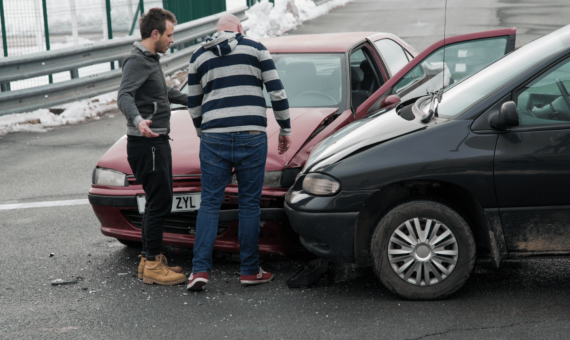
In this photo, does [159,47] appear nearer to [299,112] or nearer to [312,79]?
[299,112]

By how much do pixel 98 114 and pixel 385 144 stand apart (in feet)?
25.2

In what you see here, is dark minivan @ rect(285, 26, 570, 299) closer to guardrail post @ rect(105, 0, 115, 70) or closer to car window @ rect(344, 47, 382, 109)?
car window @ rect(344, 47, 382, 109)

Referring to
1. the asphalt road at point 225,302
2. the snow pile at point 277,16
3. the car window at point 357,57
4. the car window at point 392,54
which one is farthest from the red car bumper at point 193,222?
the snow pile at point 277,16

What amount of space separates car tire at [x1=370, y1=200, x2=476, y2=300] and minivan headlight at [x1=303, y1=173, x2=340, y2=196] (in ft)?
1.14

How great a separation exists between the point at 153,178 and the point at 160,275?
669 millimetres

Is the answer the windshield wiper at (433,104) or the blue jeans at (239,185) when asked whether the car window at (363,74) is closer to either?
the windshield wiper at (433,104)

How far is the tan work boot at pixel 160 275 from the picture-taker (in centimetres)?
424

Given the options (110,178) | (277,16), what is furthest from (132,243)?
(277,16)

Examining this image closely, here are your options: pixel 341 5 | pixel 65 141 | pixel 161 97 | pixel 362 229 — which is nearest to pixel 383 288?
pixel 362 229

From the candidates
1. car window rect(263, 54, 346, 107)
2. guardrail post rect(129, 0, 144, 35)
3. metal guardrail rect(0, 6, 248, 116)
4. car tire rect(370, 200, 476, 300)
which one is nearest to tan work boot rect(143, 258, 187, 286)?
car tire rect(370, 200, 476, 300)

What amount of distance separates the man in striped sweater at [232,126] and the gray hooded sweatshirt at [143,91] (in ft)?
0.76

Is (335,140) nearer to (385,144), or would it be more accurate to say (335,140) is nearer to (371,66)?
(385,144)

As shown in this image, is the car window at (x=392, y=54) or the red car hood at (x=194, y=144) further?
the car window at (x=392, y=54)

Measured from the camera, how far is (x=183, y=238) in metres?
4.45
